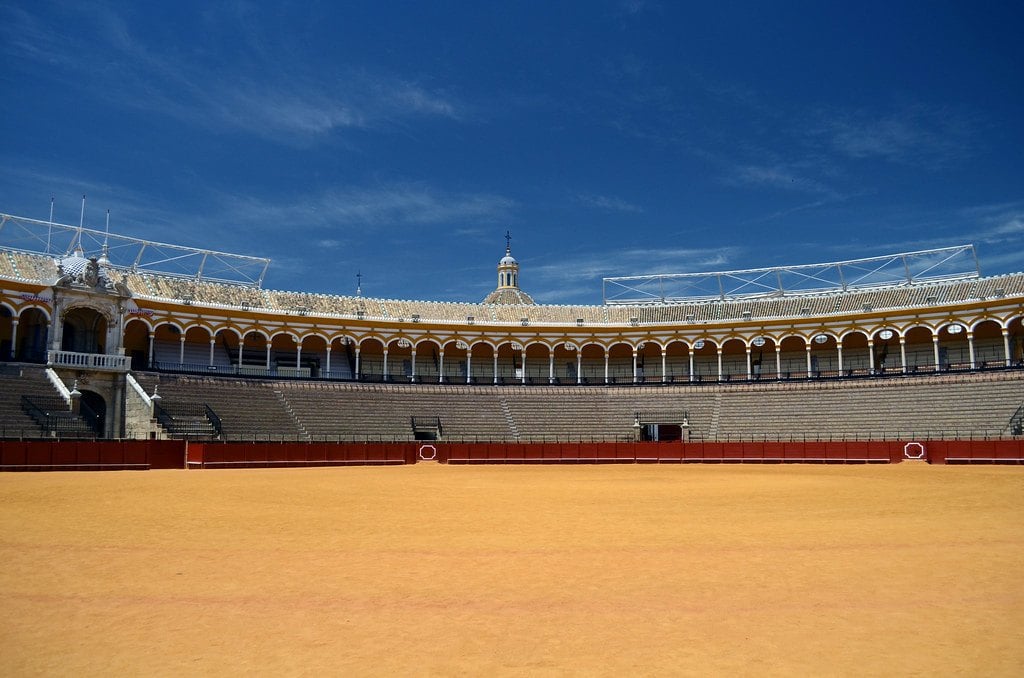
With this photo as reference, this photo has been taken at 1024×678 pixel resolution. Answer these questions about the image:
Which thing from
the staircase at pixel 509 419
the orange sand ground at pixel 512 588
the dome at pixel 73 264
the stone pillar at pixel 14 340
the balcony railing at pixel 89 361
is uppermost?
the dome at pixel 73 264

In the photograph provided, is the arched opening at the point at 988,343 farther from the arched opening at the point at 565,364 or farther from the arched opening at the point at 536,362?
the arched opening at the point at 536,362

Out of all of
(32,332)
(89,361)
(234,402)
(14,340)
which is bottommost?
(234,402)

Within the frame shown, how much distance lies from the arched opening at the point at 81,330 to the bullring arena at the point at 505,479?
0.48 feet

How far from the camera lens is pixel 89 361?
3812 cm

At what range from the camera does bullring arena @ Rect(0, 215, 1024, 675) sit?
23.0 feet

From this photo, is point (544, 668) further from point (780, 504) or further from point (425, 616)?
point (780, 504)

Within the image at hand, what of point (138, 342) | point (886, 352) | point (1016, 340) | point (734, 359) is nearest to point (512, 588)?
point (138, 342)

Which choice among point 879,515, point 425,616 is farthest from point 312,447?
point 425,616

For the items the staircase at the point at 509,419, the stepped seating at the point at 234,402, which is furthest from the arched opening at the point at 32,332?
the staircase at the point at 509,419

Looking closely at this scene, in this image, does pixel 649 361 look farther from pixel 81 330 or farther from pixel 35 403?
pixel 35 403

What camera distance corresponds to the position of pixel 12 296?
125 ft

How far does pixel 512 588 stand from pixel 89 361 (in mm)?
36290

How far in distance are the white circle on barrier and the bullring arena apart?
0.54ft

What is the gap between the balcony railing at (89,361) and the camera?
3697 cm
